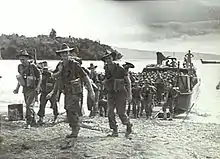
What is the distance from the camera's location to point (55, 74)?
5.97 feet

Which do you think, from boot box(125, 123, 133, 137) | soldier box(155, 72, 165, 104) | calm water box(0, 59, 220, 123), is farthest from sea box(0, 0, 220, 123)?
boot box(125, 123, 133, 137)

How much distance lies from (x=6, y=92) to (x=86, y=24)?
46 cm

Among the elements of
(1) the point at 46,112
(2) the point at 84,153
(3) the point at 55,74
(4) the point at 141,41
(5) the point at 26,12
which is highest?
(5) the point at 26,12

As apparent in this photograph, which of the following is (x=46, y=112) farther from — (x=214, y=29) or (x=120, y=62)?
(x=214, y=29)

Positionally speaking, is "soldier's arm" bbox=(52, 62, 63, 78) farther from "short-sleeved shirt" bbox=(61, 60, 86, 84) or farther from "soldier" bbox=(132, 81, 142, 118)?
"soldier" bbox=(132, 81, 142, 118)

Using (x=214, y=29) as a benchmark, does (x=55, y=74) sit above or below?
below

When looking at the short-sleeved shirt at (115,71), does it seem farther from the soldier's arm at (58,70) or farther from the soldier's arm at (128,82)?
the soldier's arm at (58,70)

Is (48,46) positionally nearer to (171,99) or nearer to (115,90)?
(115,90)

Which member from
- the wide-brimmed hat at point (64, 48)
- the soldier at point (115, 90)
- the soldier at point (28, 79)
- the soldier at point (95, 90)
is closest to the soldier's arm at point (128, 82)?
the soldier at point (115, 90)

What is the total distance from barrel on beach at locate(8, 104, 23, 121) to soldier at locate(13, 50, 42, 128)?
0.14ft

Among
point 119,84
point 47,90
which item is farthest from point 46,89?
point 119,84

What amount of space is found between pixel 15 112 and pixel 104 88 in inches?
16.7

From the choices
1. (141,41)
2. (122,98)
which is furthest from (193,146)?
(141,41)

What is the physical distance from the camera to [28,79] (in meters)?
1.91
